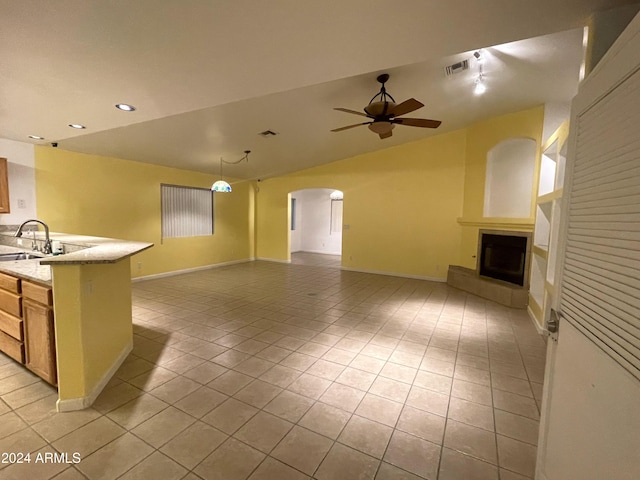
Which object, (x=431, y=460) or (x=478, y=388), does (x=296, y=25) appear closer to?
(x=431, y=460)

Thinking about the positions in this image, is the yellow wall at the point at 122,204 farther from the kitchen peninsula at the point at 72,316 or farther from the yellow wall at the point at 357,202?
the kitchen peninsula at the point at 72,316

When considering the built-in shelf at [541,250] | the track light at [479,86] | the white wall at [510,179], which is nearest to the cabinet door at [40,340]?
the track light at [479,86]

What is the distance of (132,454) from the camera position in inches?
64.7

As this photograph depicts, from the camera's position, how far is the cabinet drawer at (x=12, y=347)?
2367 mm

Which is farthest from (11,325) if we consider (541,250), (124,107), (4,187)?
(541,250)

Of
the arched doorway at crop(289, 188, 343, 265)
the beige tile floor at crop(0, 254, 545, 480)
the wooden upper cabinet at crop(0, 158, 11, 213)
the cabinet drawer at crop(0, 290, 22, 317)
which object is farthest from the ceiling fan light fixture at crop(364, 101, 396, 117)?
the arched doorway at crop(289, 188, 343, 265)

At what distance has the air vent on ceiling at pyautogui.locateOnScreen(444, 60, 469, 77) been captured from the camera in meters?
3.13

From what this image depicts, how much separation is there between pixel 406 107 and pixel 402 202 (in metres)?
3.81

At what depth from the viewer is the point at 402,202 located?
663cm

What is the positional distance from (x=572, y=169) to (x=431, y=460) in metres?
1.78

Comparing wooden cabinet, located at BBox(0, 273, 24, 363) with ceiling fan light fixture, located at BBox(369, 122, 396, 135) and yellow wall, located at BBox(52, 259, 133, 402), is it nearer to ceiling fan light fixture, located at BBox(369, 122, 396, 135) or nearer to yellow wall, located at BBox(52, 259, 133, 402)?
yellow wall, located at BBox(52, 259, 133, 402)

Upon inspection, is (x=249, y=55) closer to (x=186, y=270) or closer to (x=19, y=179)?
(x=19, y=179)

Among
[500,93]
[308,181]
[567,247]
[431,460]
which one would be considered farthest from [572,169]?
[308,181]

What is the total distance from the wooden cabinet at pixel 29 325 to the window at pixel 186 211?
156 inches
